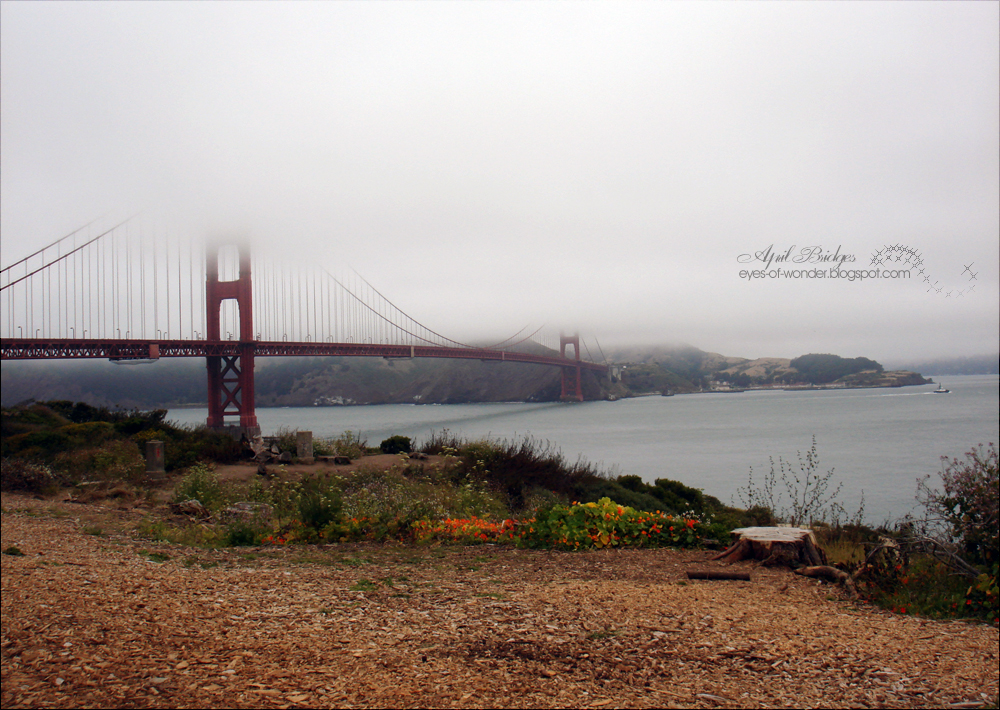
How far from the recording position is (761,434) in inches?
1447

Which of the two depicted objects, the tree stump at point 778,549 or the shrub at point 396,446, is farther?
the shrub at point 396,446

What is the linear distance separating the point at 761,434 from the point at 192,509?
34.6 metres

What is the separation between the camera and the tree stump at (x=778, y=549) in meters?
5.71

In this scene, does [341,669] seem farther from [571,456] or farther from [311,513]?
[571,456]

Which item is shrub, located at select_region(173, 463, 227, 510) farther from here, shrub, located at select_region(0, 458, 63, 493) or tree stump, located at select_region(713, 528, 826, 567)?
tree stump, located at select_region(713, 528, 826, 567)

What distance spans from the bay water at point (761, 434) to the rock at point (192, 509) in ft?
25.7

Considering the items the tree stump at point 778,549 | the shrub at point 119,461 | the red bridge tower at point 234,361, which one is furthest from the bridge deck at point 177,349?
the tree stump at point 778,549

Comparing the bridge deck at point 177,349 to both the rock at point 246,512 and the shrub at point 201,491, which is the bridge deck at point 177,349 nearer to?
the shrub at point 201,491

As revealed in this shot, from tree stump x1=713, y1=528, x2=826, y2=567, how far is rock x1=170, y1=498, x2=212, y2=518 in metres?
6.32

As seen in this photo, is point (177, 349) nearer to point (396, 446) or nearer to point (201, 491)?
point (396, 446)

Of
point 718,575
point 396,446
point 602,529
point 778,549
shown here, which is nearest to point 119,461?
point 396,446

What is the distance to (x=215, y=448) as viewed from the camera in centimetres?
1470

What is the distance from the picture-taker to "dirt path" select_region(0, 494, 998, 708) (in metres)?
3.00

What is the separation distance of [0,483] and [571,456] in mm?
19939
